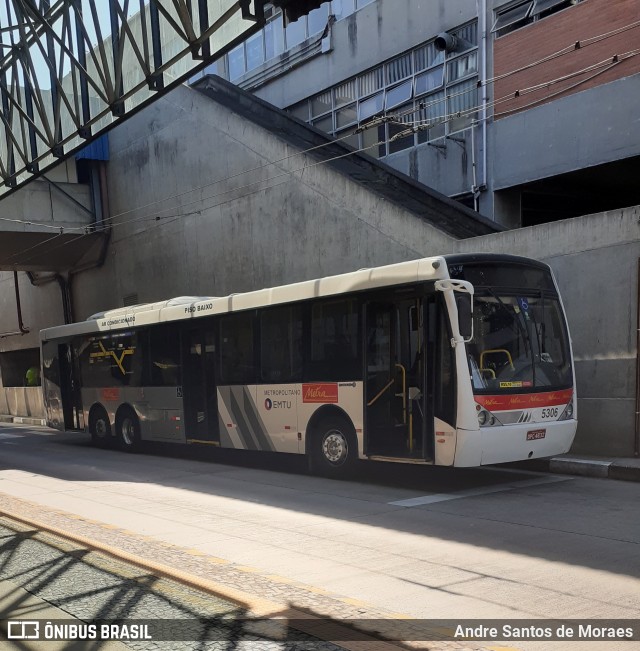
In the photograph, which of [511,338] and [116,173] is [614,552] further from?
[116,173]

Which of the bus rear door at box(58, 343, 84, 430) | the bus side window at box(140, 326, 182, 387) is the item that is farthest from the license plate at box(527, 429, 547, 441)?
the bus rear door at box(58, 343, 84, 430)

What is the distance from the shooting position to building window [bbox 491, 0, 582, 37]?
18.3 m

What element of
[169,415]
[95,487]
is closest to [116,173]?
[169,415]

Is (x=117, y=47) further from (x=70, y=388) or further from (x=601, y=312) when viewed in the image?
(x=70, y=388)

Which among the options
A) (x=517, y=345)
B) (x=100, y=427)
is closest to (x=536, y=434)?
(x=517, y=345)

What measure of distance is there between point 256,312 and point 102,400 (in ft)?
23.2

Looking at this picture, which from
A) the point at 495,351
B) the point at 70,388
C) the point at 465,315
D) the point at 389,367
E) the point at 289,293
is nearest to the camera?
the point at 465,315

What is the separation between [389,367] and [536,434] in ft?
7.19

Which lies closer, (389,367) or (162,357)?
(389,367)

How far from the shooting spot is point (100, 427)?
19.7m

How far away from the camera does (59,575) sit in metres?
6.35

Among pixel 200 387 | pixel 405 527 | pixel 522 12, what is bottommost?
pixel 405 527

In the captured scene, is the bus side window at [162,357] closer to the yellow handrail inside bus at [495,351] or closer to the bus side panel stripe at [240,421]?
the bus side panel stripe at [240,421]

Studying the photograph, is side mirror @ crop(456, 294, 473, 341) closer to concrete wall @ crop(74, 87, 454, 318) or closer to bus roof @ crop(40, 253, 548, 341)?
bus roof @ crop(40, 253, 548, 341)
